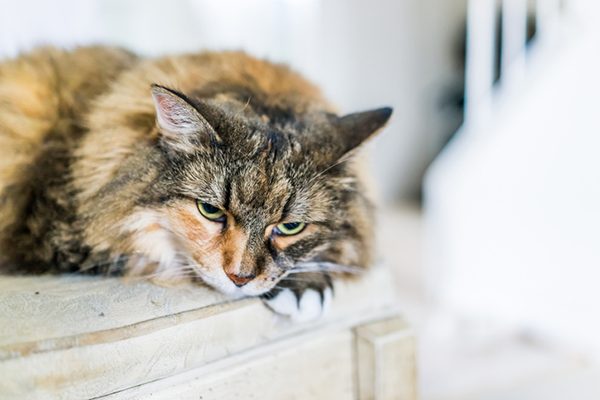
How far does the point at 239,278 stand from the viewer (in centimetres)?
87

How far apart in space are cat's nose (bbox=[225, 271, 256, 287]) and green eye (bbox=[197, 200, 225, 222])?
0.30ft

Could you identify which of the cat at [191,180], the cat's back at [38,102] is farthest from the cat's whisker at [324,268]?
the cat's back at [38,102]

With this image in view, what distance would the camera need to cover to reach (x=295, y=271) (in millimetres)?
954

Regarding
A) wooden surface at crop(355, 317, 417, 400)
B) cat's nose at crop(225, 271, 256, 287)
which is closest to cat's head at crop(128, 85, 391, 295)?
cat's nose at crop(225, 271, 256, 287)

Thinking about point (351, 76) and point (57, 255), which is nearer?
point (57, 255)

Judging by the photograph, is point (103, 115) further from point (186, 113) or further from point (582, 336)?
point (582, 336)

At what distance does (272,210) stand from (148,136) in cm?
A: 28

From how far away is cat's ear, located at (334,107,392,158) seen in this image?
93 centimetres

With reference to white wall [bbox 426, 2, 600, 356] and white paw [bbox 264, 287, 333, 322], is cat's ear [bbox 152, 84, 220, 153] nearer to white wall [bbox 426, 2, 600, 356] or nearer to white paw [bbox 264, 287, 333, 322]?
white paw [bbox 264, 287, 333, 322]

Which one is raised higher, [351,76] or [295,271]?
[351,76]

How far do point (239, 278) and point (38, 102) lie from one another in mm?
631

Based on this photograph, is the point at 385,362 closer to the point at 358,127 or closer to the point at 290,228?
the point at 290,228

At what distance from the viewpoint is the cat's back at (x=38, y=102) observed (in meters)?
1.06

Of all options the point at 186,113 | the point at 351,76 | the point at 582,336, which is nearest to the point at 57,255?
the point at 186,113
